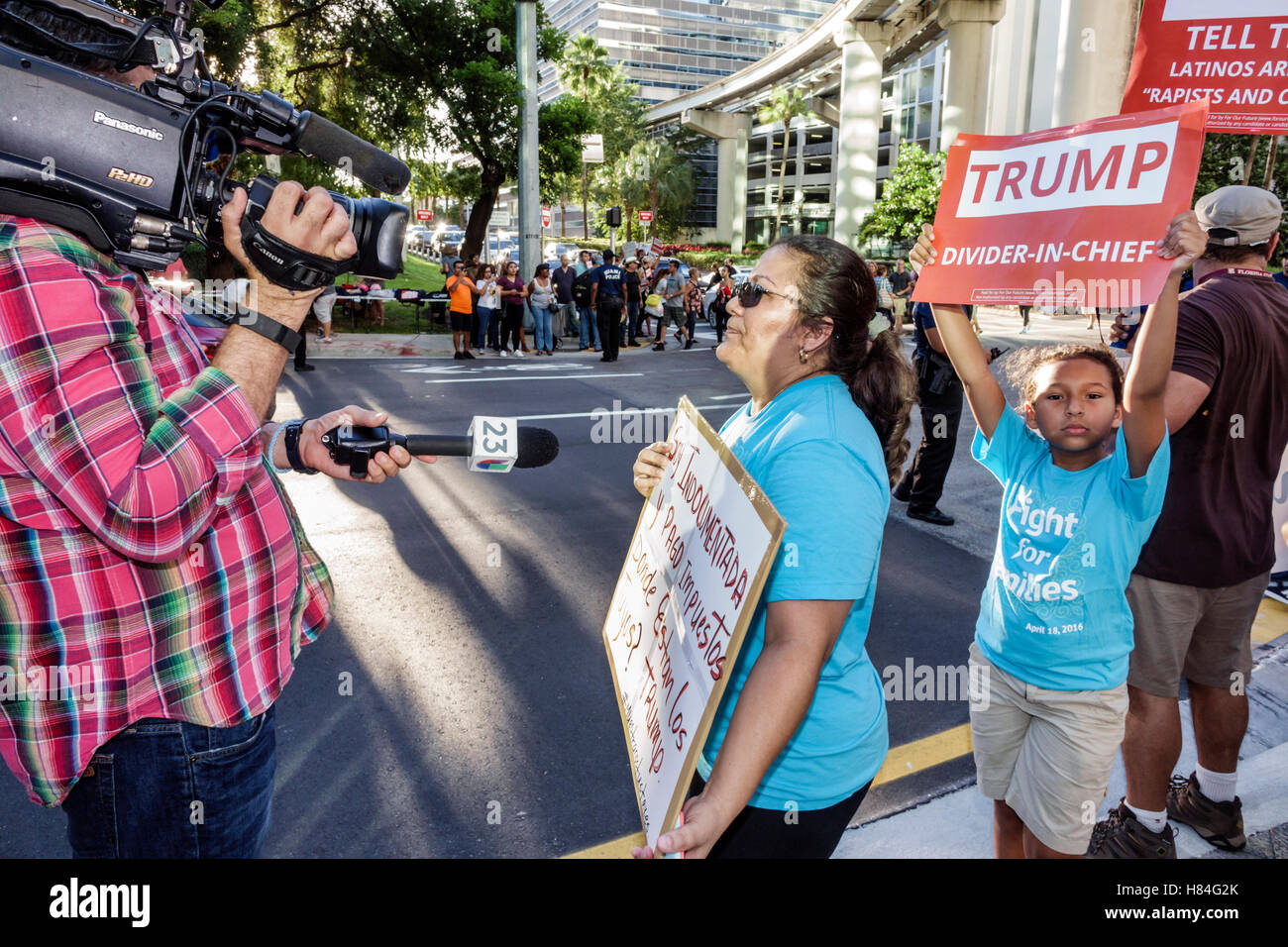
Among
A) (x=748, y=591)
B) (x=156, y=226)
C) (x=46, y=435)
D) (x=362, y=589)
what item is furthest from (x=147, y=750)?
(x=362, y=589)

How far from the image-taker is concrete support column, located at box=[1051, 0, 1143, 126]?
15.2 m

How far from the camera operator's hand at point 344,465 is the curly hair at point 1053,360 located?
1785 millimetres

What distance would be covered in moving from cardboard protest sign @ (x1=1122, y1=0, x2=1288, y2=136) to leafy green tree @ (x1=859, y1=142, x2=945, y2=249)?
2577cm

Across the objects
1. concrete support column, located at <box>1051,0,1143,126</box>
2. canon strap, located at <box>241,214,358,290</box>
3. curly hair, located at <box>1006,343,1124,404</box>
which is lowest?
curly hair, located at <box>1006,343,1124,404</box>

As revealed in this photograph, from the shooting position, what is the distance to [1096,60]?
50.6 feet

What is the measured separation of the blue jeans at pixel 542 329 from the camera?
1600cm

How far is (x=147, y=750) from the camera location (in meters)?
1.49

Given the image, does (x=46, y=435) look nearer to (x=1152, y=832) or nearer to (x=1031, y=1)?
(x=1152, y=832)

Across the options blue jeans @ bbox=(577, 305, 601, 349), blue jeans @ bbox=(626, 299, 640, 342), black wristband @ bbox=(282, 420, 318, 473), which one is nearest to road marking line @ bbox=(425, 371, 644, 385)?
blue jeans @ bbox=(577, 305, 601, 349)

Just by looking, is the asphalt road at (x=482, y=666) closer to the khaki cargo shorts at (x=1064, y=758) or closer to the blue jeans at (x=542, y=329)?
the khaki cargo shorts at (x=1064, y=758)

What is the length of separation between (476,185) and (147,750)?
25.9 m

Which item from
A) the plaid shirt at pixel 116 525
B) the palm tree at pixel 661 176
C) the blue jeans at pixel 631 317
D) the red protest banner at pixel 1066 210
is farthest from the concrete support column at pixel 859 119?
the palm tree at pixel 661 176

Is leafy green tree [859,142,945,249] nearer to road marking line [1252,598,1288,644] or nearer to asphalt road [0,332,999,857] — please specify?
asphalt road [0,332,999,857]

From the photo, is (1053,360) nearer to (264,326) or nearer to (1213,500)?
(1213,500)
